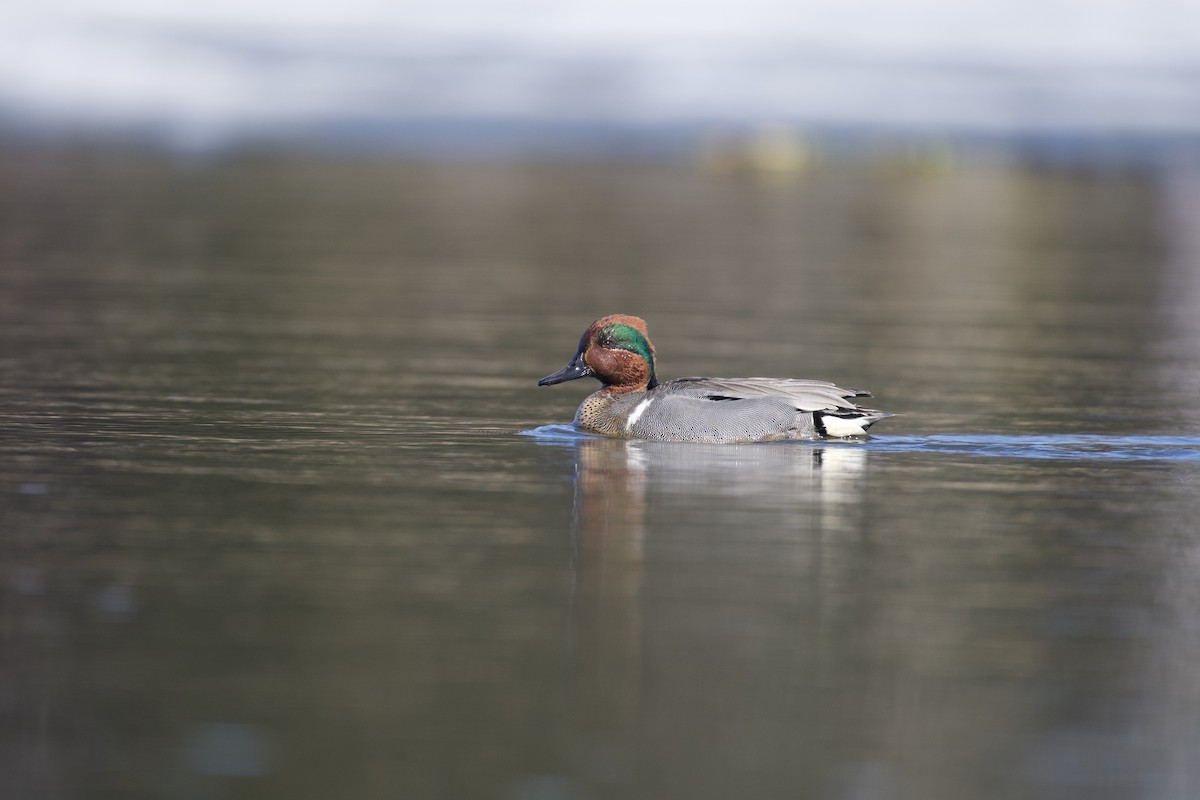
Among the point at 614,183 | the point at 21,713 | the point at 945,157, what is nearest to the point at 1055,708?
the point at 21,713

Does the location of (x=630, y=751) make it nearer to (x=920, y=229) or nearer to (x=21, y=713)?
(x=21, y=713)

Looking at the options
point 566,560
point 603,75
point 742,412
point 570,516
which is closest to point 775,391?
point 742,412

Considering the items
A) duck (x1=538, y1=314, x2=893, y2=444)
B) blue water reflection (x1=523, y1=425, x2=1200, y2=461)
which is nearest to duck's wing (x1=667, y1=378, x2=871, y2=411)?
duck (x1=538, y1=314, x2=893, y2=444)

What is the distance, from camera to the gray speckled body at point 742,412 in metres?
14.0

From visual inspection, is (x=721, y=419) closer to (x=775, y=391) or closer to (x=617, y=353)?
(x=775, y=391)

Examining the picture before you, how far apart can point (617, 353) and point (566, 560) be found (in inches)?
180

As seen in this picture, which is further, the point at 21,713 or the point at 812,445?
the point at 812,445

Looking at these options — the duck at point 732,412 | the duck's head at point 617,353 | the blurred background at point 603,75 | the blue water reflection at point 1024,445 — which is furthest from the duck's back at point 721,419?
the blurred background at point 603,75

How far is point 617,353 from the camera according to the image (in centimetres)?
1488

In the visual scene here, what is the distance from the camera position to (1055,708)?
819cm

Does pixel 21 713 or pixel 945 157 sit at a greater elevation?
pixel 945 157

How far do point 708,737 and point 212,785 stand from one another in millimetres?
1745

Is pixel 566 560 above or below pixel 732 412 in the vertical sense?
below

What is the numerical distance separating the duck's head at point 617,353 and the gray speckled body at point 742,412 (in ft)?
1.51
